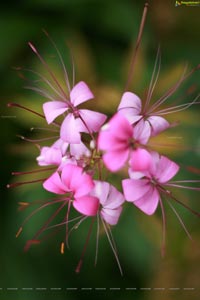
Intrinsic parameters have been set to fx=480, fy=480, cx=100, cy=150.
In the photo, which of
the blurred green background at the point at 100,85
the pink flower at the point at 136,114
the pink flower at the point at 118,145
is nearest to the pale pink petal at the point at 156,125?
the pink flower at the point at 136,114

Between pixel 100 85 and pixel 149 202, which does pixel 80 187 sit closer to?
pixel 149 202

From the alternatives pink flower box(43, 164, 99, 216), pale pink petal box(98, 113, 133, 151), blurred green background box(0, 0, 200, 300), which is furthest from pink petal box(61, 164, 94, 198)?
blurred green background box(0, 0, 200, 300)

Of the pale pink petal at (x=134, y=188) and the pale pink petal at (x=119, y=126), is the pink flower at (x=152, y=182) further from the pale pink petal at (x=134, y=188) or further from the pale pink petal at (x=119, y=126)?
the pale pink petal at (x=119, y=126)

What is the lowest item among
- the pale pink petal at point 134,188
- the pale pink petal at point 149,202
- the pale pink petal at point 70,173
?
the pale pink petal at point 149,202

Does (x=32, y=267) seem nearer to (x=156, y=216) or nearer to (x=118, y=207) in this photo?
(x=156, y=216)

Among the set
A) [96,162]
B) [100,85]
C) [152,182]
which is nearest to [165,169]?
[152,182]

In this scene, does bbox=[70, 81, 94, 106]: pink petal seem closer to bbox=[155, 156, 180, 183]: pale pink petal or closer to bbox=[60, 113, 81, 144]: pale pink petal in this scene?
bbox=[60, 113, 81, 144]: pale pink petal
